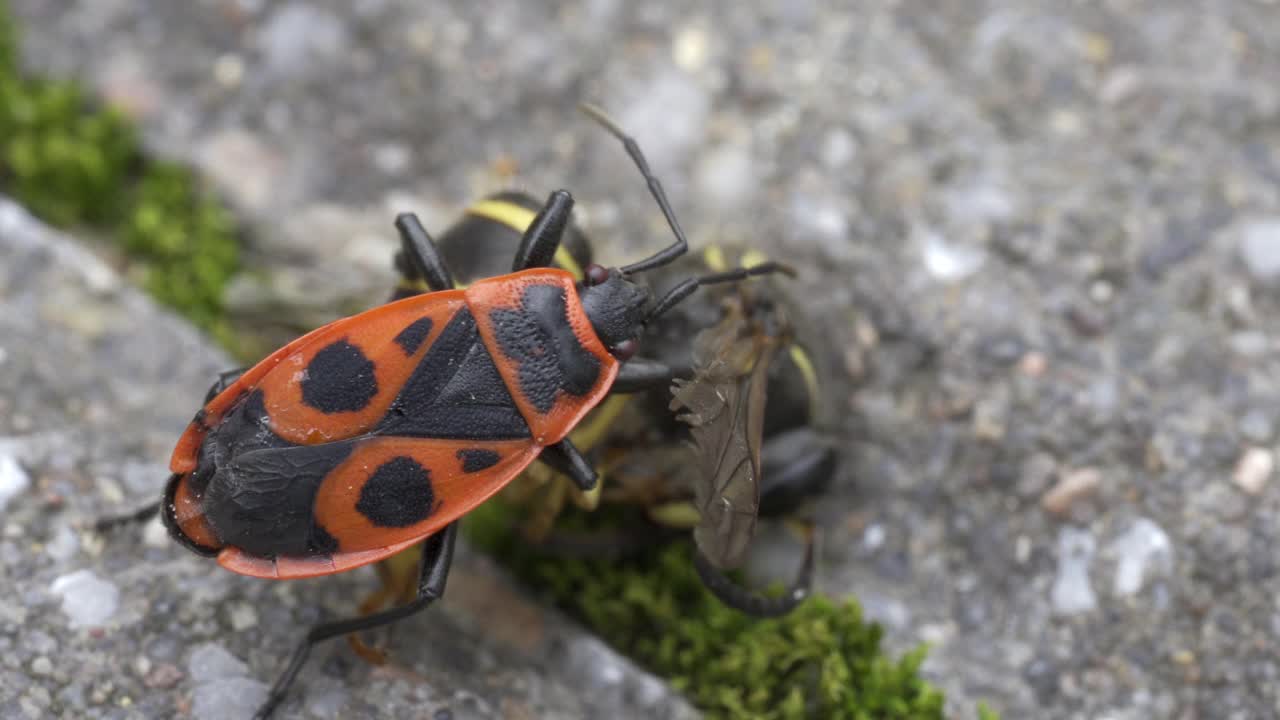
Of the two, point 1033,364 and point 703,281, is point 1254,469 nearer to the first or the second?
point 1033,364

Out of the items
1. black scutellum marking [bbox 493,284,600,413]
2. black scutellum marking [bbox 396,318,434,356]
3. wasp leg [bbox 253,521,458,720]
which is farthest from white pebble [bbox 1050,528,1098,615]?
black scutellum marking [bbox 396,318,434,356]

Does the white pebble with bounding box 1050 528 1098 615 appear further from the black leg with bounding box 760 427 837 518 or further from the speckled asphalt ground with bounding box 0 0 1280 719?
the black leg with bounding box 760 427 837 518

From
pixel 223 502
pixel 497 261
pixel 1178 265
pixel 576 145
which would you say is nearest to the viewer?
pixel 223 502

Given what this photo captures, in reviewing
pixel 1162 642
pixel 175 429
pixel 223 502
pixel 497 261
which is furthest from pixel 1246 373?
pixel 175 429

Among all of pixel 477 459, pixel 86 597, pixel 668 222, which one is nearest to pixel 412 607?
pixel 477 459

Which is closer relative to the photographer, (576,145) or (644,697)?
(644,697)

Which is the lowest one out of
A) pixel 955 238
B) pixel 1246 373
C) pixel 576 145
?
pixel 1246 373

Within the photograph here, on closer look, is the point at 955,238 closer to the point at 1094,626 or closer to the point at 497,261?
the point at 1094,626

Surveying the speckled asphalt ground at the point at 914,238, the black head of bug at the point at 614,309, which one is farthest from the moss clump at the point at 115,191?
the black head of bug at the point at 614,309
